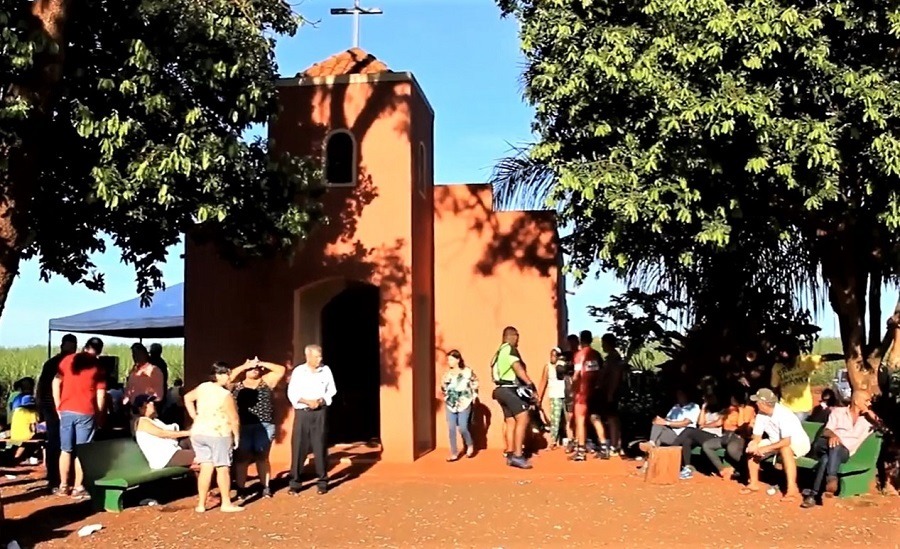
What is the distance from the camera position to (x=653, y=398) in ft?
51.8

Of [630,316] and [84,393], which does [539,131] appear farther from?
[84,393]

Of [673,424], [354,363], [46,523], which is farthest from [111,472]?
[354,363]

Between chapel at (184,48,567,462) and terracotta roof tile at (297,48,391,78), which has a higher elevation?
terracotta roof tile at (297,48,391,78)

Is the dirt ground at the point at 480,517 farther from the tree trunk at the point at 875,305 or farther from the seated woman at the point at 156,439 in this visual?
the tree trunk at the point at 875,305

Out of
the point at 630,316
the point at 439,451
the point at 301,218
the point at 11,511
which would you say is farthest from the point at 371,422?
the point at 11,511

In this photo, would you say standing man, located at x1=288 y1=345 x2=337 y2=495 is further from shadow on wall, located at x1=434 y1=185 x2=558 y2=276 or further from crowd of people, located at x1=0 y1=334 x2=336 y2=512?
shadow on wall, located at x1=434 y1=185 x2=558 y2=276

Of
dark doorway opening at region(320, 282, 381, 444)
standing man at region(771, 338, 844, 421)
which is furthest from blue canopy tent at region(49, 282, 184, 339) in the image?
standing man at region(771, 338, 844, 421)

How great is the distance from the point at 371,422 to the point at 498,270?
3.59m

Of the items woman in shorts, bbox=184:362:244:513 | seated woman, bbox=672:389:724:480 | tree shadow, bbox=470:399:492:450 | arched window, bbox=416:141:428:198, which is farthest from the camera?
tree shadow, bbox=470:399:492:450

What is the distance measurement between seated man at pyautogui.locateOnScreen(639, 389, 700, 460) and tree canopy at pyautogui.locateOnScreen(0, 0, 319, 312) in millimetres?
4577

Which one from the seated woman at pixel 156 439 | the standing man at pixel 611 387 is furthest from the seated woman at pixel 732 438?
the seated woman at pixel 156 439

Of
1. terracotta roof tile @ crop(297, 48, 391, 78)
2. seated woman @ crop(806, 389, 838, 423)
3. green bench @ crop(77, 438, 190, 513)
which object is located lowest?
green bench @ crop(77, 438, 190, 513)

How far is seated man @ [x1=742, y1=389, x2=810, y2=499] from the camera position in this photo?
33.1 ft

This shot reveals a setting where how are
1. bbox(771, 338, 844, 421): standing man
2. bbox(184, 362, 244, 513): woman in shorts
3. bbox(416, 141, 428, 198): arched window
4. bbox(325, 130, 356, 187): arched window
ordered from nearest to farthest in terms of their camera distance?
1. bbox(184, 362, 244, 513): woman in shorts
2. bbox(771, 338, 844, 421): standing man
3. bbox(325, 130, 356, 187): arched window
4. bbox(416, 141, 428, 198): arched window
